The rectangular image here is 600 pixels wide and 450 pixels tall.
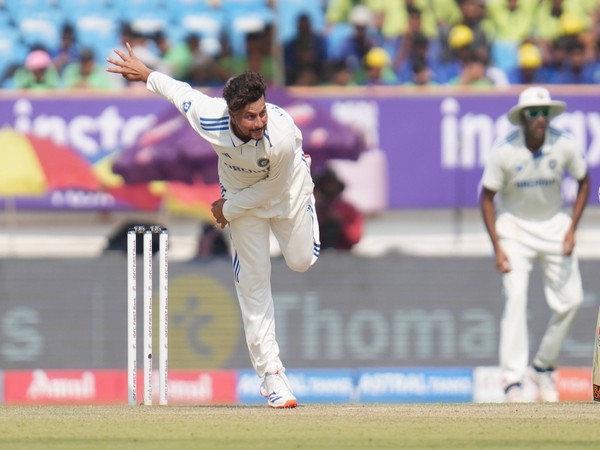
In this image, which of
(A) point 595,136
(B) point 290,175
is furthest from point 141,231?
(A) point 595,136

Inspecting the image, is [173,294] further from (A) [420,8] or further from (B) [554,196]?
(A) [420,8]

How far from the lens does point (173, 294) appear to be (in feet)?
41.0

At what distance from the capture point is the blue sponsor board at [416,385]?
40.5 ft

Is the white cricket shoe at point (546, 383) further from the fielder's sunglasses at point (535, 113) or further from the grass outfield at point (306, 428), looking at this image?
the grass outfield at point (306, 428)

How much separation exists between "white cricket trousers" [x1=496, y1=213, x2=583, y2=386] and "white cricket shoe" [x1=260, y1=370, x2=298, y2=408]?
2851mm

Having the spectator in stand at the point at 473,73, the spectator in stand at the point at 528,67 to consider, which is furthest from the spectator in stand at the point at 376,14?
the spectator in stand at the point at 528,67

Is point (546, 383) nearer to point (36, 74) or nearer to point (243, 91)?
point (243, 91)

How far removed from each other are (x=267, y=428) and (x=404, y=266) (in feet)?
19.9

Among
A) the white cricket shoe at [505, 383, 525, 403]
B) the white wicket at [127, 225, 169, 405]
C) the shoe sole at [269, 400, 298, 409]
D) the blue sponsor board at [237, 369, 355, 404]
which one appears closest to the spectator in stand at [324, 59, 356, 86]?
the blue sponsor board at [237, 369, 355, 404]

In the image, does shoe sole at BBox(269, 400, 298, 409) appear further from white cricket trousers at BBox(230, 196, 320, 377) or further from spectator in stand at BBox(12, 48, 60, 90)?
spectator in stand at BBox(12, 48, 60, 90)

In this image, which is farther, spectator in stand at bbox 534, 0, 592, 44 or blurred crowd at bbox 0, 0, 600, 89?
spectator in stand at bbox 534, 0, 592, 44

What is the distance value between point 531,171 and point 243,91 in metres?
3.76

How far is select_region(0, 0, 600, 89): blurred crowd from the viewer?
50.5ft

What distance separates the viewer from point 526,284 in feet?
33.2
